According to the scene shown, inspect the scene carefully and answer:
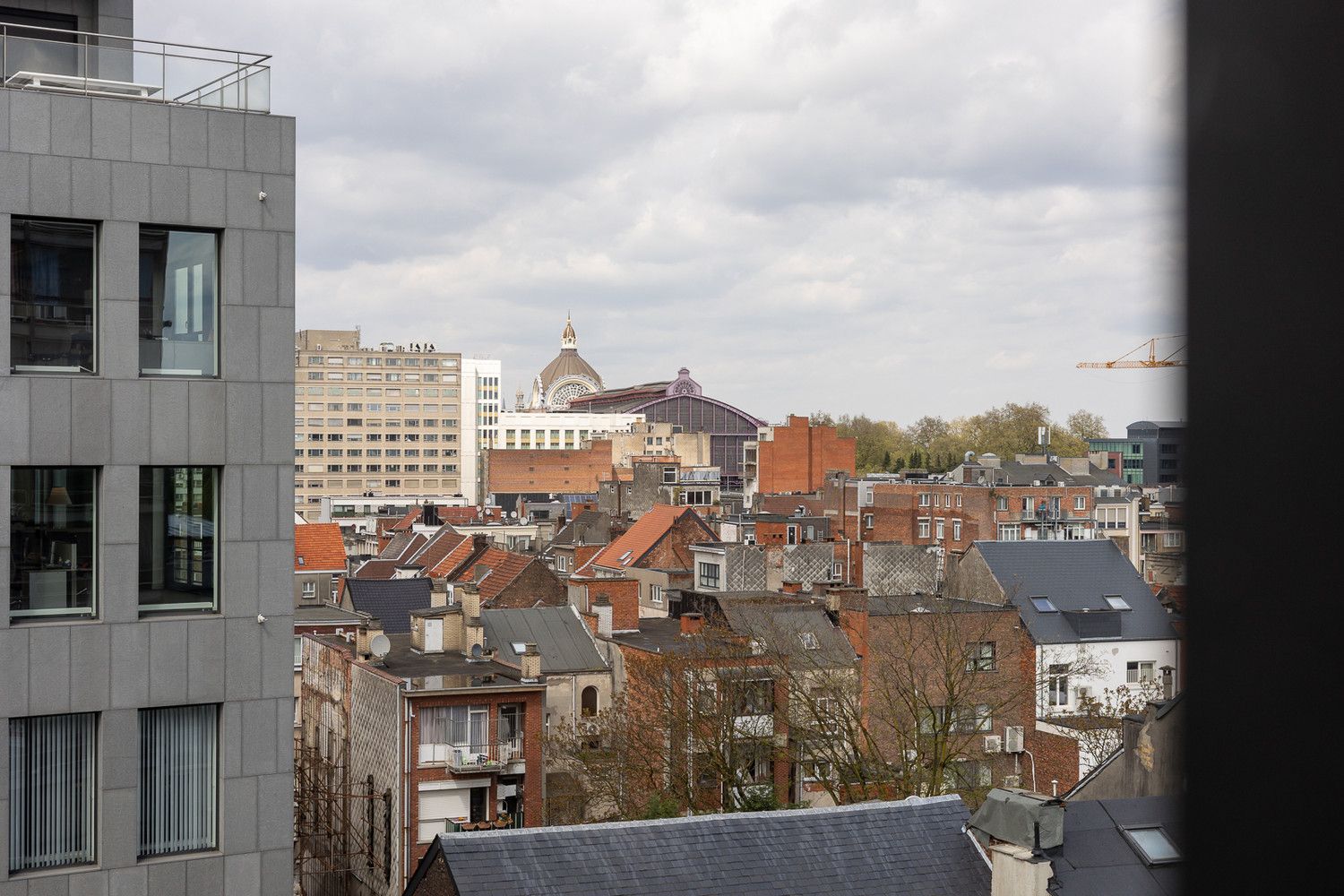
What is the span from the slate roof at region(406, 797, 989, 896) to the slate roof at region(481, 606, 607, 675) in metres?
18.6

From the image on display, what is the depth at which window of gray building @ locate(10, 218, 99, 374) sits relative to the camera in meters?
13.1

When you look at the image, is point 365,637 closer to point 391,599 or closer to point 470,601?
point 470,601

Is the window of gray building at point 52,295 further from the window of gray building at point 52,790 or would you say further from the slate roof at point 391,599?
the slate roof at point 391,599

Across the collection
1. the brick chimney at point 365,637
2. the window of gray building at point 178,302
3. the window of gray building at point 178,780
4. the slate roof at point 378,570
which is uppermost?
the window of gray building at point 178,302

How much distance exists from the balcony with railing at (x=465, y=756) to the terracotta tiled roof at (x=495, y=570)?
14329mm

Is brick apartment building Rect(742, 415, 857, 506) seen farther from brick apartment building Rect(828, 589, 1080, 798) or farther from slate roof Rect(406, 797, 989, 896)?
slate roof Rect(406, 797, 989, 896)

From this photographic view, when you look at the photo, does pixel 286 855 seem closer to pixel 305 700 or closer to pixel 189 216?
pixel 189 216

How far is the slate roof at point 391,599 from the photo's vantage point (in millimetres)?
48531

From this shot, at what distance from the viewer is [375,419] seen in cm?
16562

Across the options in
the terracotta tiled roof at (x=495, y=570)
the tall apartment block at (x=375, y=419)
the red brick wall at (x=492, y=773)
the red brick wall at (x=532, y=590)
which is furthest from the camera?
the tall apartment block at (x=375, y=419)

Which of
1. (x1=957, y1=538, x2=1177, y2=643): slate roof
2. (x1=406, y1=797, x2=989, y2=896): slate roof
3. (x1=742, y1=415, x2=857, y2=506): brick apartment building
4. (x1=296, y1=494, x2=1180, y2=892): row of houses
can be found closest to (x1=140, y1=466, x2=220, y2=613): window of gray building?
(x1=406, y1=797, x2=989, y2=896): slate roof

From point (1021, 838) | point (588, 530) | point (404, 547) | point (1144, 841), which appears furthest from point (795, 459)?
point (1021, 838)

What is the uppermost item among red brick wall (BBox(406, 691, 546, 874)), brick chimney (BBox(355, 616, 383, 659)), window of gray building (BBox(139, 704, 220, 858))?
window of gray building (BBox(139, 704, 220, 858))

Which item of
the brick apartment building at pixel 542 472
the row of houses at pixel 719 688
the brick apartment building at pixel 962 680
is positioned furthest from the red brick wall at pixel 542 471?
the brick apartment building at pixel 962 680
